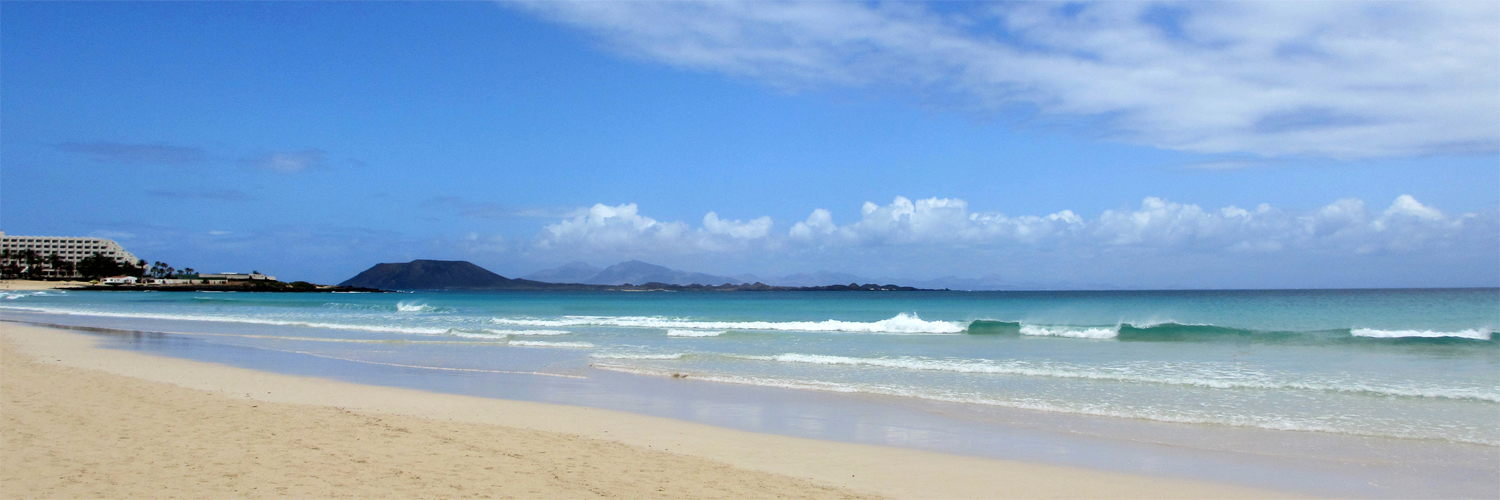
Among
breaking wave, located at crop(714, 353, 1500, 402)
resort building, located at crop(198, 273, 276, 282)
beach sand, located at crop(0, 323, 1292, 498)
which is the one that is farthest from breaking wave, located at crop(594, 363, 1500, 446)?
resort building, located at crop(198, 273, 276, 282)

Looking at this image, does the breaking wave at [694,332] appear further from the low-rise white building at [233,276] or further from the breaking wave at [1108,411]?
the low-rise white building at [233,276]

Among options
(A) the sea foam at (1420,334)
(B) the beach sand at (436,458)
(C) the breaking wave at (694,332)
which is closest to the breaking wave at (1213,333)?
(A) the sea foam at (1420,334)

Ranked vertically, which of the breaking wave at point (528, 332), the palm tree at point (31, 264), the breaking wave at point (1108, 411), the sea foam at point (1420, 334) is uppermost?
the palm tree at point (31, 264)

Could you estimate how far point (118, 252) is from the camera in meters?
191

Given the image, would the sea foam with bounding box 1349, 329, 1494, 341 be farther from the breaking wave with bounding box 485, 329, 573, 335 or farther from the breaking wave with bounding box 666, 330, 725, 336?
the breaking wave with bounding box 485, 329, 573, 335

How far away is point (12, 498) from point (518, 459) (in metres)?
3.39

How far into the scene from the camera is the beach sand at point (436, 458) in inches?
232

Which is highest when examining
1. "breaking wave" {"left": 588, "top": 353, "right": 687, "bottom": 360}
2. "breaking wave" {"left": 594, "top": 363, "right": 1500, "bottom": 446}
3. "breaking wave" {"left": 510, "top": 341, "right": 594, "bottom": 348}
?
"breaking wave" {"left": 510, "top": 341, "right": 594, "bottom": 348}

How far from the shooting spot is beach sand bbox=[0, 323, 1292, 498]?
589 cm

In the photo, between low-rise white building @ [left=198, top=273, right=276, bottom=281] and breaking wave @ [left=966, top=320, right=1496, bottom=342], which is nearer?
breaking wave @ [left=966, top=320, right=1496, bottom=342]

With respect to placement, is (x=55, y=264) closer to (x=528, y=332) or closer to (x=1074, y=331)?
(x=528, y=332)

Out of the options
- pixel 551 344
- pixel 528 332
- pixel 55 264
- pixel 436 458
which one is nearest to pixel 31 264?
pixel 55 264

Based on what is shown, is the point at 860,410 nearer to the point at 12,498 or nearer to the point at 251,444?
the point at 251,444

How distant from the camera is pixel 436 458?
22.6 ft
